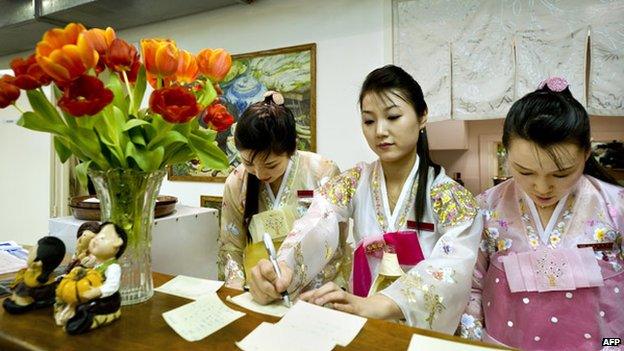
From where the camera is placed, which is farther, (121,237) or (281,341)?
(121,237)

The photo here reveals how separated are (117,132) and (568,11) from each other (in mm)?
2352

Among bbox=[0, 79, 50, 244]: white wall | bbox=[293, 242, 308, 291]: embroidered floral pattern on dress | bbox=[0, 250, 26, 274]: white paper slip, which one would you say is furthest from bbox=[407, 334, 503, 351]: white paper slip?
bbox=[0, 79, 50, 244]: white wall

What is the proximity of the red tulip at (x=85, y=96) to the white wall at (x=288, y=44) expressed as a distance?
2.09 m

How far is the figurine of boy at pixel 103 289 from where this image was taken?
0.68 metres

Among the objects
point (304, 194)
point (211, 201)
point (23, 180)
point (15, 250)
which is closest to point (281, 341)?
point (304, 194)

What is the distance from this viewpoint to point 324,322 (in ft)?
2.37

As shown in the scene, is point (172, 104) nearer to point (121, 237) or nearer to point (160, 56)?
point (160, 56)

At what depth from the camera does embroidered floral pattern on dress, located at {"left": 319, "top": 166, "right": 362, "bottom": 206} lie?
123cm

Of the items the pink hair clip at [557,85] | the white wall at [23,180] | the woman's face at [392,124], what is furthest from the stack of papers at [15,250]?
the white wall at [23,180]

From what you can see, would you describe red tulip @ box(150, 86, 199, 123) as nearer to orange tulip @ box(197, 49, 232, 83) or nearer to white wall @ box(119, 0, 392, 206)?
orange tulip @ box(197, 49, 232, 83)

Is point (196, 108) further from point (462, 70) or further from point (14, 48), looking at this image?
point (14, 48)

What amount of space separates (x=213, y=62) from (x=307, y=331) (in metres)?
0.61

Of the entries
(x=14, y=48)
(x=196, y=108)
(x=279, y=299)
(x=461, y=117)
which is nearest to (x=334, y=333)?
(x=279, y=299)

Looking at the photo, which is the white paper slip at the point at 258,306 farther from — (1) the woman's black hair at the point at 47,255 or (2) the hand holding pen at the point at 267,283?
(1) the woman's black hair at the point at 47,255
